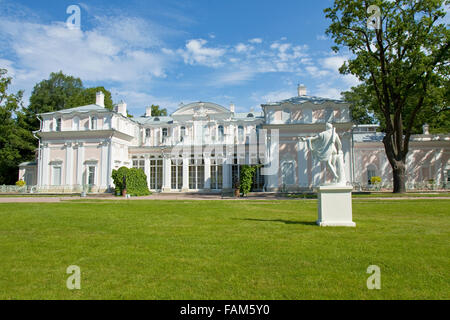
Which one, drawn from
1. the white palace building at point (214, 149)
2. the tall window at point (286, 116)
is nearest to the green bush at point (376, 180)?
the white palace building at point (214, 149)

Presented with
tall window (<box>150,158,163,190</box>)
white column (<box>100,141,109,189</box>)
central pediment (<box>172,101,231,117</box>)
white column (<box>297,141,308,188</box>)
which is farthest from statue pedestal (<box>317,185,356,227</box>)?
white column (<box>100,141,109,189</box>)

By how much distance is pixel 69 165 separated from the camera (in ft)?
90.2

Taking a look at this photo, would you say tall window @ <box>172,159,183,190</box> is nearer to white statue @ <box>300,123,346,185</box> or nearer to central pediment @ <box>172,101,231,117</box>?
central pediment @ <box>172,101,231,117</box>

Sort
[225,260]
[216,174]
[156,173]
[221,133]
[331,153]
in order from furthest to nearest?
1. [221,133]
2. [156,173]
3. [216,174]
4. [331,153]
5. [225,260]

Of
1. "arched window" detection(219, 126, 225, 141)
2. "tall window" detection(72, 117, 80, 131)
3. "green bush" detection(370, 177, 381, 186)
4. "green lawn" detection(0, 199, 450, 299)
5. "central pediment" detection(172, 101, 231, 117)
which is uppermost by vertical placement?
"central pediment" detection(172, 101, 231, 117)

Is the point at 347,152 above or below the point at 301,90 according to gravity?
below

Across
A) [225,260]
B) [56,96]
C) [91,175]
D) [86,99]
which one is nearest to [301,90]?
[91,175]

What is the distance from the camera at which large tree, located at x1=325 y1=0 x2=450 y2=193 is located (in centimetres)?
1912

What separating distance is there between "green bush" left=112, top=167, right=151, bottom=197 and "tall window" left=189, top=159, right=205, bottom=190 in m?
4.84

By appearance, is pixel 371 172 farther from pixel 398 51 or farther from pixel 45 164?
pixel 45 164

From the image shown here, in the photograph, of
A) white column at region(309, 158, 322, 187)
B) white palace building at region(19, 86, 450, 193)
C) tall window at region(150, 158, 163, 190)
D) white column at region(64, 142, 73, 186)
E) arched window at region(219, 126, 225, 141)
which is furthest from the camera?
arched window at region(219, 126, 225, 141)

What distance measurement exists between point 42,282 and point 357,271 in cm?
422

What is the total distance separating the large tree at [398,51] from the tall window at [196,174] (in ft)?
46.5

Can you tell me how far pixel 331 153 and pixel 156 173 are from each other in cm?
2231
